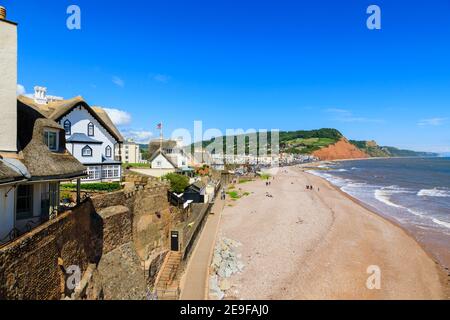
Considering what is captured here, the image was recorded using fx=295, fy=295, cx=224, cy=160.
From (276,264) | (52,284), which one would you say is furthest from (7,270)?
(276,264)

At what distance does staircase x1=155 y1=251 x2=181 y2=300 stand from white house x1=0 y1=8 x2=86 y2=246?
270 inches

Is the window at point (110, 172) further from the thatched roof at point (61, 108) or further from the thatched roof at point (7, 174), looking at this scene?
the thatched roof at point (7, 174)

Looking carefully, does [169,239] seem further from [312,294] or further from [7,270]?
[7,270]

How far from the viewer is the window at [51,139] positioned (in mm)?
11781

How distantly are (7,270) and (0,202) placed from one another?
2939 millimetres

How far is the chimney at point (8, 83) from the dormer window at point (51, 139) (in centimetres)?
227

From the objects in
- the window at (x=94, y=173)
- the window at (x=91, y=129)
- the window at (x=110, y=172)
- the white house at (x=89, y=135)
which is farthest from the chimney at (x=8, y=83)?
the window at (x=110, y=172)

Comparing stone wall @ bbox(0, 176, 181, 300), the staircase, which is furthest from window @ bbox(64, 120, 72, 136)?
the staircase

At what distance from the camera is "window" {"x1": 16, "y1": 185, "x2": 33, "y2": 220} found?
34.6 feet

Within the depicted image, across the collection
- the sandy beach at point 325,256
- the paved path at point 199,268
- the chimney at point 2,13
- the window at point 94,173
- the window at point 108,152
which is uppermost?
the chimney at point 2,13

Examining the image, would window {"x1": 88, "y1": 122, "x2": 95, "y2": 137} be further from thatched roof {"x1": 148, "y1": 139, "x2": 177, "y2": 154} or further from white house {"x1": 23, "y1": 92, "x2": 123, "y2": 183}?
thatched roof {"x1": 148, "y1": 139, "x2": 177, "y2": 154}

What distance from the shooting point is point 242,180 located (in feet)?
238

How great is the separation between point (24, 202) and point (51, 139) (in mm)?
2735

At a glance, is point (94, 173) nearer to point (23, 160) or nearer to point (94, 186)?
point (94, 186)
